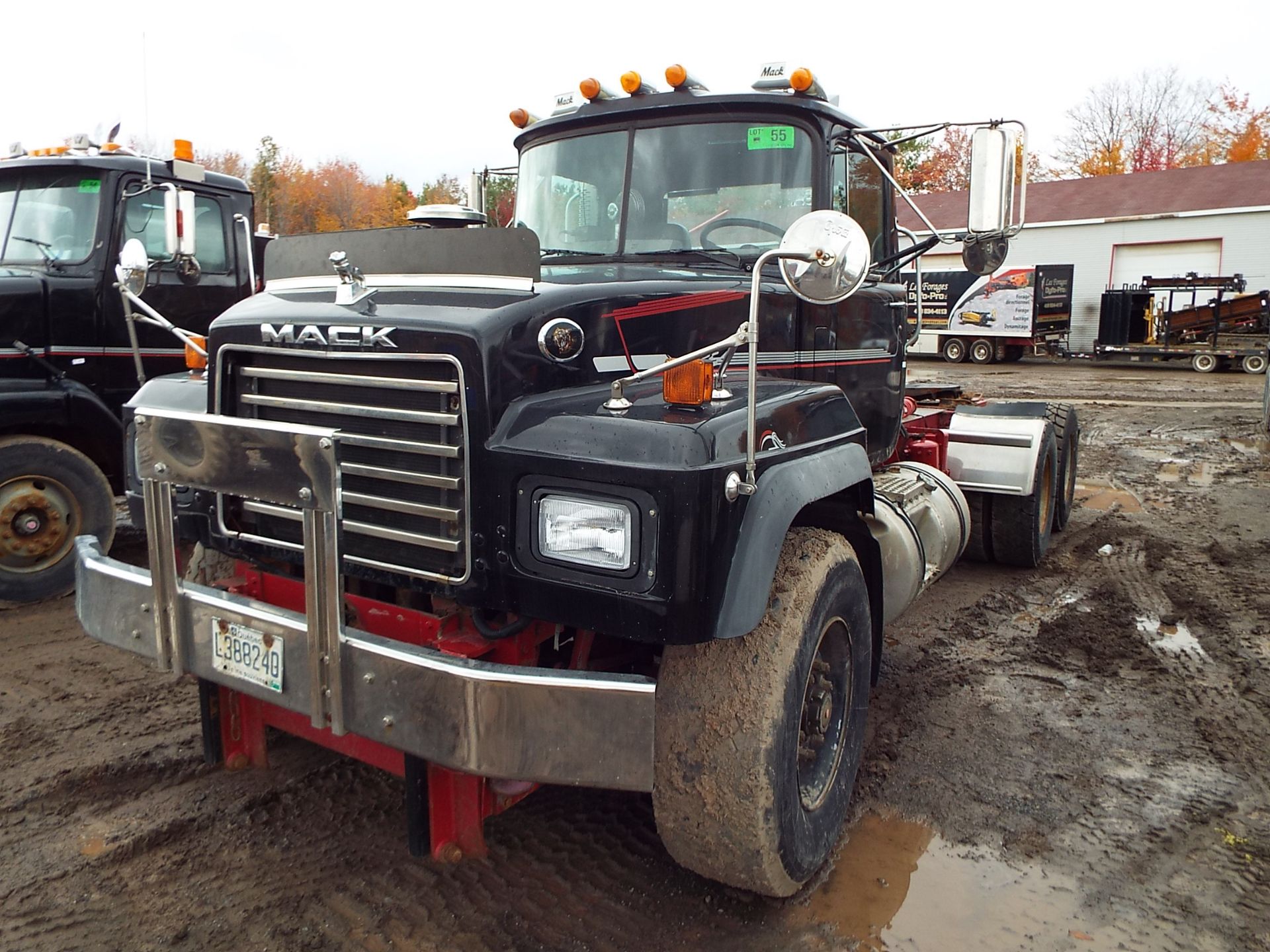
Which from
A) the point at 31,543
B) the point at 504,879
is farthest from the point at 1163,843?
the point at 31,543

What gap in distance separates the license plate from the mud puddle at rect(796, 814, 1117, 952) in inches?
66.1

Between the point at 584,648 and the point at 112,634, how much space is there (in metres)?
1.45

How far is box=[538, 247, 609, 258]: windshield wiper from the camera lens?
4133 mm

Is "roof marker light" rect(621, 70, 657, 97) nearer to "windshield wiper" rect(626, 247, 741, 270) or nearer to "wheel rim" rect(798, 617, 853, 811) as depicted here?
"windshield wiper" rect(626, 247, 741, 270)

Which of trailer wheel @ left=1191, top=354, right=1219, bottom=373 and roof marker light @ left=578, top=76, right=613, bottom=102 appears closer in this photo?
roof marker light @ left=578, top=76, right=613, bottom=102

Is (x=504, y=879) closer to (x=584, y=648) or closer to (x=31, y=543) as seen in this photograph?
(x=584, y=648)

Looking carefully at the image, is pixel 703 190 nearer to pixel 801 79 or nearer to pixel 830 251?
pixel 801 79

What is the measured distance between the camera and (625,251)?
407cm

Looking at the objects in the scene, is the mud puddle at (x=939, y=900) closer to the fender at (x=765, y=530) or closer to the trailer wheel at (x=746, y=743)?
the trailer wheel at (x=746, y=743)

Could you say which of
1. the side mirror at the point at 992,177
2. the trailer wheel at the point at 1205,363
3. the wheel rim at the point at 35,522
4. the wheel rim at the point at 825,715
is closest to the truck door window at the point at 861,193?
the side mirror at the point at 992,177

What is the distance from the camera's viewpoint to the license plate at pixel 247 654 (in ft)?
8.66

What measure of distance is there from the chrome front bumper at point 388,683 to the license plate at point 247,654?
0.03 meters

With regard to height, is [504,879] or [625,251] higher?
[625,251]

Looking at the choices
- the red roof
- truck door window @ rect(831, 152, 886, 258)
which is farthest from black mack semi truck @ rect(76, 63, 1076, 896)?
the red roof
